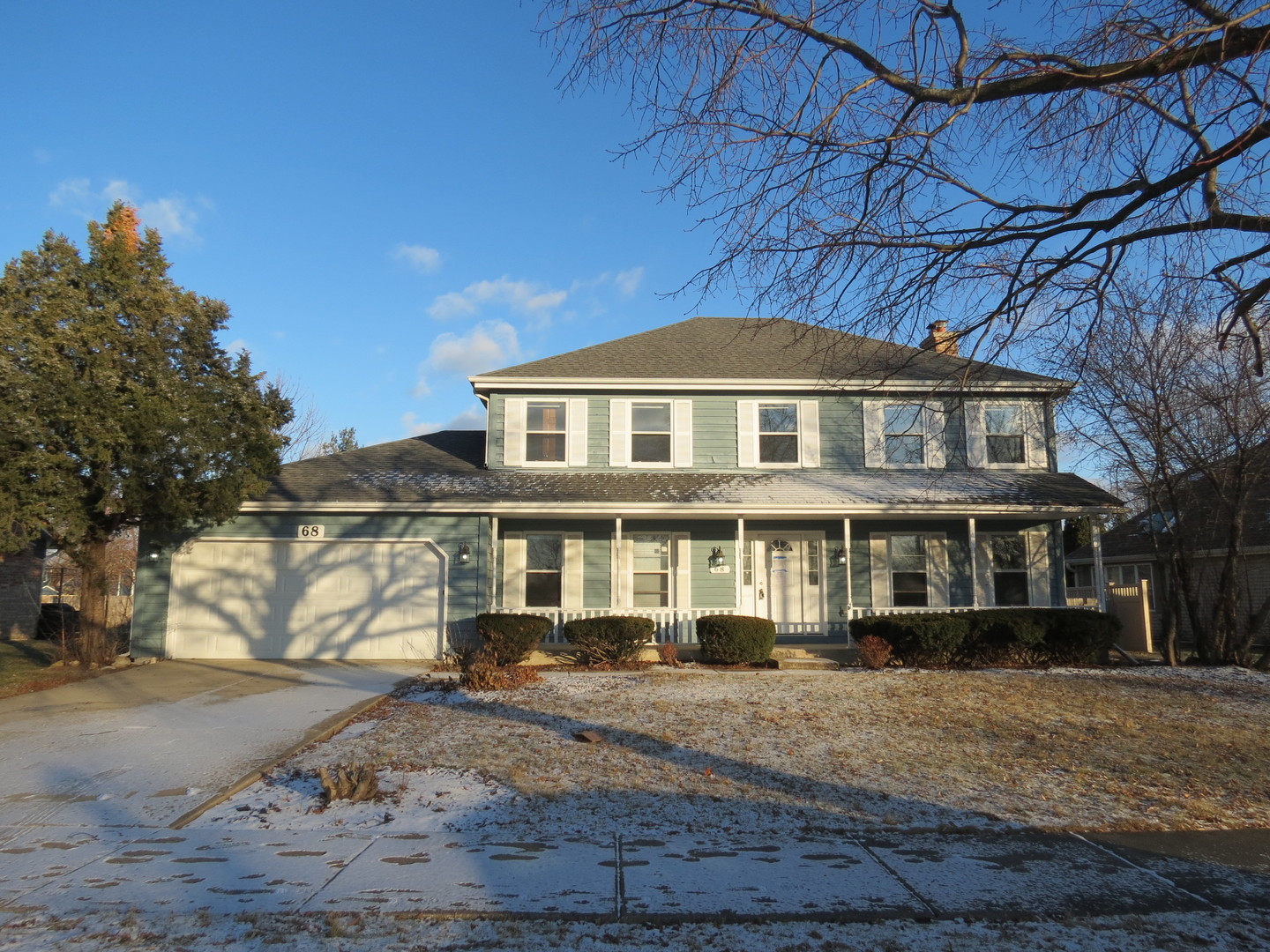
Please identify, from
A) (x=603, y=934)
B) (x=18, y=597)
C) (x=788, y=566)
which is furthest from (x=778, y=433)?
(x=18, y=597)

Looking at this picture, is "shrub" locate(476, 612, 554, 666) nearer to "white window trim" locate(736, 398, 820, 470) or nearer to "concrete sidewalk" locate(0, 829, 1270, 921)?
"white window trim" locate(736, 398, 820, 470)

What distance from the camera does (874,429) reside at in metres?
17.2

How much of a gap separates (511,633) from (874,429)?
8241 mm

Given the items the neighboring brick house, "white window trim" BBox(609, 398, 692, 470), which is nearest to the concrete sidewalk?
"white window trim" BBox(609, 398, 692, 470)

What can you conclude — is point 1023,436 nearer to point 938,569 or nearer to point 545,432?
point 938,569

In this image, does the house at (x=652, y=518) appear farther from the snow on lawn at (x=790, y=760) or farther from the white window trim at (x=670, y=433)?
the snow on lawn at (x=790, y=760)

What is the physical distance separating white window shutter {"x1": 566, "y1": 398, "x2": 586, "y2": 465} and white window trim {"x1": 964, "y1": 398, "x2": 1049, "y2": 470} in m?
7.44

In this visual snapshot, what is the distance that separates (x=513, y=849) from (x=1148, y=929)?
334 cm

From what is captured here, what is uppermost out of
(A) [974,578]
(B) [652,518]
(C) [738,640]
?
(B) [652,518]

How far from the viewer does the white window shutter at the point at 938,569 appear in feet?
54.5

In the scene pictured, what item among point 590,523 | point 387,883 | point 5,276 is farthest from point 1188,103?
point 5,276

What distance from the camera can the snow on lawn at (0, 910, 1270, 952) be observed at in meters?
3.92

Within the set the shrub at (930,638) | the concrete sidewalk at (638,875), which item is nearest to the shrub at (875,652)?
the shrub at (930,638)

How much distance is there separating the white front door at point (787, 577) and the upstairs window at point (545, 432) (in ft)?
13.7
